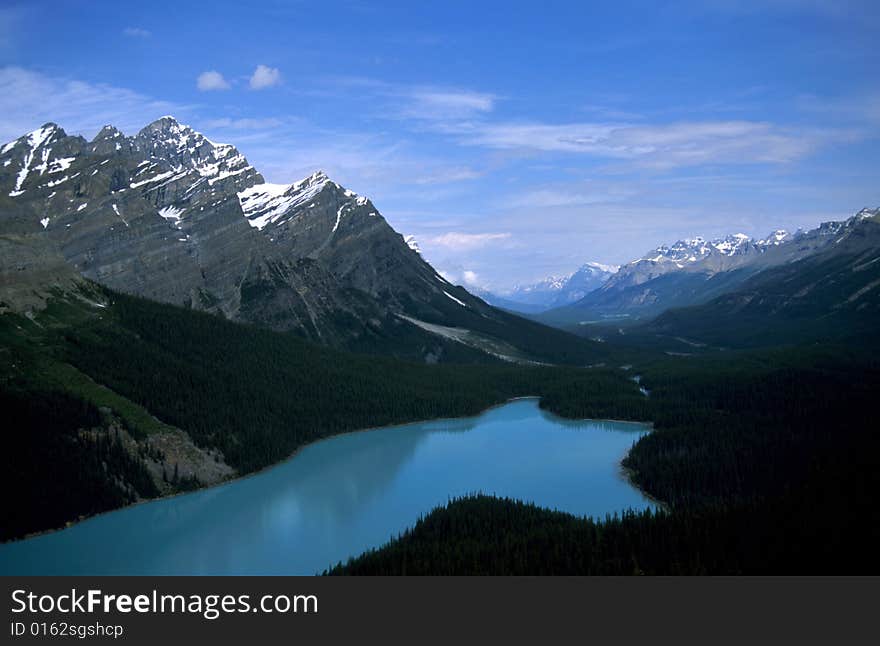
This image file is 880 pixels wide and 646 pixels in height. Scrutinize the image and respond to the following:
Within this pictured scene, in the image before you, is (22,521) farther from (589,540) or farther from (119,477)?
(589,540)

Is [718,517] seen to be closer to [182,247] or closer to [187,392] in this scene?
[187,392]

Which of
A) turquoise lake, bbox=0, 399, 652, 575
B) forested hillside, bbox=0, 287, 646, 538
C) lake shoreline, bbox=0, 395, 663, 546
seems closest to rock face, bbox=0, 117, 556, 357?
forested hillside, bbox=0, 287, 646, 538

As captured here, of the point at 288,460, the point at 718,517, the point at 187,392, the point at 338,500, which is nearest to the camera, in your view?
the point at 718,517

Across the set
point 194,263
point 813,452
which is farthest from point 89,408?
point 194,263

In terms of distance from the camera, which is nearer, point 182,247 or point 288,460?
point 288,460

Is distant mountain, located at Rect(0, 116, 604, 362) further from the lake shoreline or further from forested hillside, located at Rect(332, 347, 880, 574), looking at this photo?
forested hillside, located at Rect(332, 347, 880, 574)

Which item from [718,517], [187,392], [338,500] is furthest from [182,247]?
[718,517]

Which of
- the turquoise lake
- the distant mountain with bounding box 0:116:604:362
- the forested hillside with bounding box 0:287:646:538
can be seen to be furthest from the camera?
the distant mountain with bounding box 0:116:604:362
